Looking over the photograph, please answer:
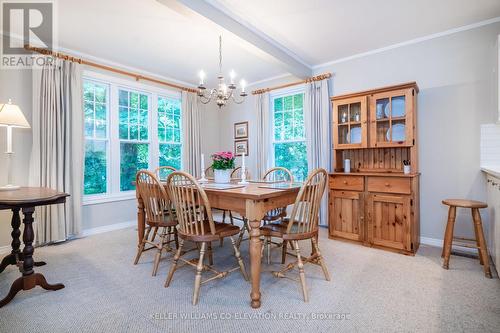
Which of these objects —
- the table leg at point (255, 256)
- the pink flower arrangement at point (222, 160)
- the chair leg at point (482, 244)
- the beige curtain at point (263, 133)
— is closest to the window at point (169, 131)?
the beige curtain at point (263, 133)

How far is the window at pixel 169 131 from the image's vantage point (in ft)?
15.1

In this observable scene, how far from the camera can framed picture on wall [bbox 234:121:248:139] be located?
16.5 ft

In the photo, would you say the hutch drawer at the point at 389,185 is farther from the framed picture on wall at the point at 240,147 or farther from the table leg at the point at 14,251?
the table leg at the point at 14,251

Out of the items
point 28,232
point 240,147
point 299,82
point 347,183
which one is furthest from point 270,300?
point 240,147

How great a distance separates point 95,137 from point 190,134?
155 centimetres

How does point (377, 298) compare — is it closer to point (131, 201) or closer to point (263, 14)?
point (263, 14)

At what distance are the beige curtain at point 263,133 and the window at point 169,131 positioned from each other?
150 centimetres

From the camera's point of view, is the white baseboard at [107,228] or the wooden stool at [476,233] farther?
the white baseboard at [107,228]

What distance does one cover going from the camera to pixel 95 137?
3.82 meters

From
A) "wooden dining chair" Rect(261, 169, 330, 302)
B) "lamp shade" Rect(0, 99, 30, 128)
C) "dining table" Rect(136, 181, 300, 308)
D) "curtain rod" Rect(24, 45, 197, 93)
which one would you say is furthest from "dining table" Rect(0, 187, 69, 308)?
"curtain rod" Rect(24, 45, 197, 93)

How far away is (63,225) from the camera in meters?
3.28

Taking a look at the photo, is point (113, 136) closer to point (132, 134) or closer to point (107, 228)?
point (132, 134)

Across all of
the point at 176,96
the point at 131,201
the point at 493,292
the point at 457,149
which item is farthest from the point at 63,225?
the point at 457,149

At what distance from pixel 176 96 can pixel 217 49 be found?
1.62m
